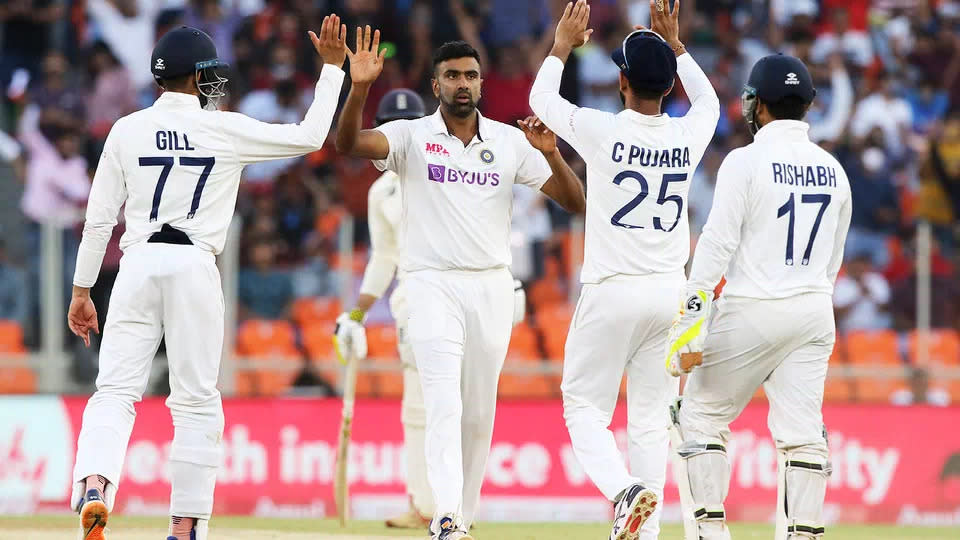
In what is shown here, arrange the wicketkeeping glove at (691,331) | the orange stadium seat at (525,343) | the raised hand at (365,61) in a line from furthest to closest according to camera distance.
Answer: the orange stadium seat at (525,343) → the raised hand at (365,61) → the wicketkeeping glove at (691,331)

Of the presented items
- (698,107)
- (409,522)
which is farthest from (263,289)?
(698,107)

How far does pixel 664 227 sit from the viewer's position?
866 cm

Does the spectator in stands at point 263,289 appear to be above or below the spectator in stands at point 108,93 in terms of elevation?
below

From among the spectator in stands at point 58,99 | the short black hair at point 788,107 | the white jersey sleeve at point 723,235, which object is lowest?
the white jersey sleeve at point 723,235

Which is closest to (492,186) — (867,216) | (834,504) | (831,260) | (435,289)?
(435,289)

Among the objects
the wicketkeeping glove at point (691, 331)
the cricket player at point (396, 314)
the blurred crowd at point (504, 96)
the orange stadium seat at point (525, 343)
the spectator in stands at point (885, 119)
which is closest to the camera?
the wicketkeeping glove at point (691, 331)

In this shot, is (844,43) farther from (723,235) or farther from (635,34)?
(723,235)

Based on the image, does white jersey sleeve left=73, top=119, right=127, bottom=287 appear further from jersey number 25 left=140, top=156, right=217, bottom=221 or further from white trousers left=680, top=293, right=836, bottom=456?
white trousers left=680, top=293, right=836, bottom=456

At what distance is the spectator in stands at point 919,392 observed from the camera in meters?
15.2

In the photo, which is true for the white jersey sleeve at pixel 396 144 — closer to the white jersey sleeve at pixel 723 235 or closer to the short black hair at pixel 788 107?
the white jersey sleeve at pixel 723 235

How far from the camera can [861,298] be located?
16.5 meters

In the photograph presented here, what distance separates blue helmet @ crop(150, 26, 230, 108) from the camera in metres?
8.43

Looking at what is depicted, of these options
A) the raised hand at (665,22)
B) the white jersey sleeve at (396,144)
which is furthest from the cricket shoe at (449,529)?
the raised hand at (665,22)

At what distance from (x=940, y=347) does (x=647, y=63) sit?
26.6 ft
